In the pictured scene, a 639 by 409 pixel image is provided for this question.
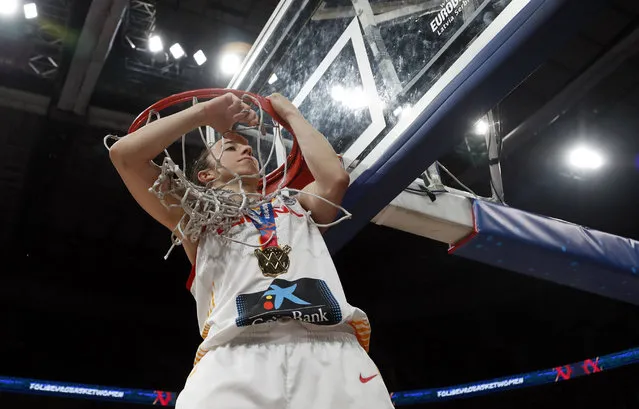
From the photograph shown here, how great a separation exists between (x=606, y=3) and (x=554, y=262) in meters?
1.55

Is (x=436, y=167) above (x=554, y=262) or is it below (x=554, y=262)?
above

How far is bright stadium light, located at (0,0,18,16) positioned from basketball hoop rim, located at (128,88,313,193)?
3291 millimetres

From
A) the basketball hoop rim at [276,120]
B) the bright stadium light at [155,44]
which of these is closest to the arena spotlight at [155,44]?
the bright stadium light at [155,44]

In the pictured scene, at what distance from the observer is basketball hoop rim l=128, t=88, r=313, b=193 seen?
201 centimetres

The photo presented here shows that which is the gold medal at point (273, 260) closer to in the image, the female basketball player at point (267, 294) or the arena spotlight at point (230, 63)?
the female basketball player at point (267, 294)

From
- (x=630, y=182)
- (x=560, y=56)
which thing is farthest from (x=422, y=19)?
(x=630, y=182)

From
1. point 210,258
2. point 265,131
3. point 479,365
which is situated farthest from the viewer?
point 479,365

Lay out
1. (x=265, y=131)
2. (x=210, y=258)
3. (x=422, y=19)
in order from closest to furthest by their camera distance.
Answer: (x=210, y=258) → (x=422, y=19) → (x=265, y=131)

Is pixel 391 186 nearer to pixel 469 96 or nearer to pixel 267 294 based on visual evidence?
pixel 469 96

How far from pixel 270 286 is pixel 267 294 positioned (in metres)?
0.04

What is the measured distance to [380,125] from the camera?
2.15 meters

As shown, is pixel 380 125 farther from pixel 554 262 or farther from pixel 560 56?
pixel 560 56

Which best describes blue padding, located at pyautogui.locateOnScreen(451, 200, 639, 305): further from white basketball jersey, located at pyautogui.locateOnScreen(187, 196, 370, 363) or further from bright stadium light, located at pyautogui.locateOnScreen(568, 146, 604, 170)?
bright stadium light, located at pyautogui.locateOnScreen(568, 146, 604, 170)

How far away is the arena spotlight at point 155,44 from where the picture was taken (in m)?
5.27
